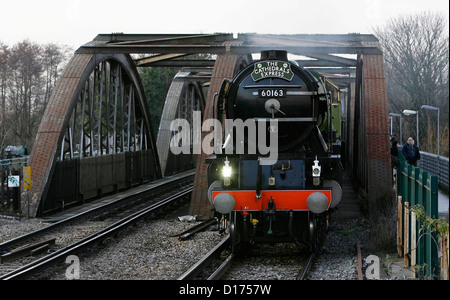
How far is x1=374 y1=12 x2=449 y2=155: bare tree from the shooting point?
36.3 meters

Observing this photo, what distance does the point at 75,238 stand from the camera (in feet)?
41.4

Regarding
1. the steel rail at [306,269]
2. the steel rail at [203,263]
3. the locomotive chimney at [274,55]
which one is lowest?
the steel rail at [306,269]

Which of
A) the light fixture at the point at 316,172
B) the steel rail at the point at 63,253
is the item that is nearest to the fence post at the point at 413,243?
the light fixture at the point at 316,172

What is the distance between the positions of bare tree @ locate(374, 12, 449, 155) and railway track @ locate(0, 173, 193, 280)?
21.1m

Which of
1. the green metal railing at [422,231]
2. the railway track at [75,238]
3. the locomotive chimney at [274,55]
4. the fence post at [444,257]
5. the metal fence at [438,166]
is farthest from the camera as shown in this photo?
the metal fence at [438,166]

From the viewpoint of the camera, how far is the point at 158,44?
61.8 ft

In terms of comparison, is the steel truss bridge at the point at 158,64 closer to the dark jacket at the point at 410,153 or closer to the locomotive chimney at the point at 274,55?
the dark jacket at the point at 410,153

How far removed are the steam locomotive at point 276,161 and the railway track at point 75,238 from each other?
2953mm

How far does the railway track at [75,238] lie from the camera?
9.53 metres

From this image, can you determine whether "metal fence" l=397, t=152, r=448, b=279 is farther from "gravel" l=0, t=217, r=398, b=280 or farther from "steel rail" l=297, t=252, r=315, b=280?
"steel rail" l=297, t=252, r=315, b=280

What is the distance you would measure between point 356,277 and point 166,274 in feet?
9.45

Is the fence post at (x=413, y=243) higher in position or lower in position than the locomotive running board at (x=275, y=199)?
lower

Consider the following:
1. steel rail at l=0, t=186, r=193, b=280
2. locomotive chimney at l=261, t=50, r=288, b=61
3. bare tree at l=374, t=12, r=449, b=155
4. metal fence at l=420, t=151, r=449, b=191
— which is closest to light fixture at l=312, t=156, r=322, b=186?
locomotive chimney at l=261, t=50, r=288, b=61
